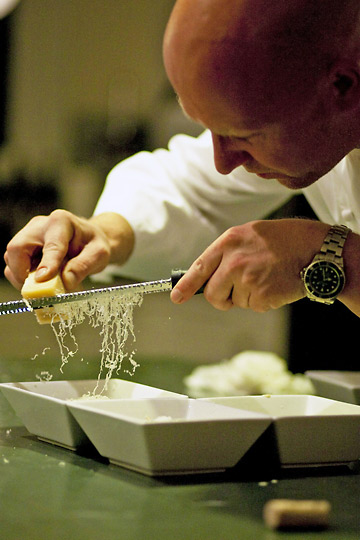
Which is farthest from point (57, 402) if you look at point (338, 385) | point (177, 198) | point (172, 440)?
point (177, 198)

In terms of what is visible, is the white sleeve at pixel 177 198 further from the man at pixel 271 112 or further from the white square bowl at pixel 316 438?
Result: the white square bowl at pixel 316 438

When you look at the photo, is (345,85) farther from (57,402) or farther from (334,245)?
(57,402)

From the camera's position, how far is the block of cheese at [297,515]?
0.67 meters

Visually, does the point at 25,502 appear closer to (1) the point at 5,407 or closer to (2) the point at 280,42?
(1) the point at 5,407

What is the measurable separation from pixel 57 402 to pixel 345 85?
0.60 m

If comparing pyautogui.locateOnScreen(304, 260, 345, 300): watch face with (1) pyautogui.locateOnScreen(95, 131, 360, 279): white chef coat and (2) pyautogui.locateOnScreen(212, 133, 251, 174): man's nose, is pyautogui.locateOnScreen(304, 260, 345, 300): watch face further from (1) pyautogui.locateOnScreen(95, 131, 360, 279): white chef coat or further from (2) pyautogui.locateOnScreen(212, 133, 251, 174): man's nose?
(1) pyautogui.locateOnScreen(95, 131, 360, 279): white chef coat

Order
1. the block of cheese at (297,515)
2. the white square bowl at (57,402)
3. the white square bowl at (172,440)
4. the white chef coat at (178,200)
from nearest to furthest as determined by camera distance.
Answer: the block of cheese at (297,515), the white square bowl at (172,440), the white square bowl at (57,402), the white chef coat at (178,200)

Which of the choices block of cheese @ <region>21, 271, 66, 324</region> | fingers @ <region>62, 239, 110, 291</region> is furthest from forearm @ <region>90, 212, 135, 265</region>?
block of cheese @ <region>21, 271, 66, 324</region>

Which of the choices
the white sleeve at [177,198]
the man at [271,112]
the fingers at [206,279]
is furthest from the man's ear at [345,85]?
the white sleeve at [177,198]

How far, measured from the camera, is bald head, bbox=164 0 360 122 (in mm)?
953

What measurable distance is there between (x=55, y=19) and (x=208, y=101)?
227cm

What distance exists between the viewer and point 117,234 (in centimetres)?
179

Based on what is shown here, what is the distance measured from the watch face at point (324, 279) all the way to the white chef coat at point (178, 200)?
0.88 metres

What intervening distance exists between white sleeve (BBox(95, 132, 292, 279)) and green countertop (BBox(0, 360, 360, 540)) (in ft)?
3.50
